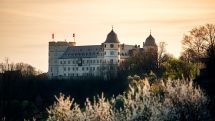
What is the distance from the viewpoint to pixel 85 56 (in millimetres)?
148500

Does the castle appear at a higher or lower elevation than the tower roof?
lower

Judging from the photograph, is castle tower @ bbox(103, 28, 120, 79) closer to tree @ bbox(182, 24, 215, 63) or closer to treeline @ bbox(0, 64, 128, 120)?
treeline @ bbox(0, 64, 128, 120)

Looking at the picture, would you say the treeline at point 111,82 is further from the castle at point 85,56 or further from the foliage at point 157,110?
the castle at point 85,56

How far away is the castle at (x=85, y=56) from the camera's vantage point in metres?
140

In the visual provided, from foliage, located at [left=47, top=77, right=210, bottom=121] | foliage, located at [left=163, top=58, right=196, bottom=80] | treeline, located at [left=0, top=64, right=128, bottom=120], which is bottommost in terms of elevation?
treeline, located at [left=0, top=64, right=128, bottom=120]

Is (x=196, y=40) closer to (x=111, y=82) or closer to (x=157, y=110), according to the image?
(x=111, y=82)

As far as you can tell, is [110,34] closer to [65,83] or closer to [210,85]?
[65,83]

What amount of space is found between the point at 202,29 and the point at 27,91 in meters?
25.5

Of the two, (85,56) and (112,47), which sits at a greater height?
(112,47)

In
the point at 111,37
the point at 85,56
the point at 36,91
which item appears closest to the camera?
the point at 36,91

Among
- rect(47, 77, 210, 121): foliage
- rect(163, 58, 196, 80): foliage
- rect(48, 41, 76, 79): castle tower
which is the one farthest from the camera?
rect(48, 41, 76, 79): castle tower

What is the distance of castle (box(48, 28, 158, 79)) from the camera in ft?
458

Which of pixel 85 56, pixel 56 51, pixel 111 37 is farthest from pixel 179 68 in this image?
pixel 56 51

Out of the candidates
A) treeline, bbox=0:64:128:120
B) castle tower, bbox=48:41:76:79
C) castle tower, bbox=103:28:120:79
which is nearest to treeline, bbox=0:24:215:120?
treeline, bbox=0:64:128:120
